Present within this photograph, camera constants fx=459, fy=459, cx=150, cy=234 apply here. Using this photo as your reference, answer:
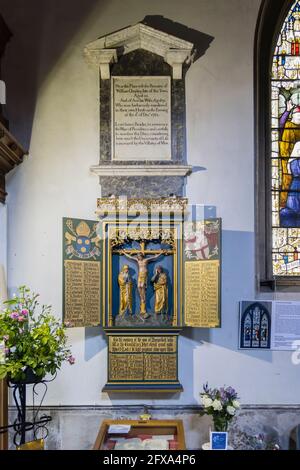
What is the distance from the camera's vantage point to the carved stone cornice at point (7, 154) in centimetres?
364

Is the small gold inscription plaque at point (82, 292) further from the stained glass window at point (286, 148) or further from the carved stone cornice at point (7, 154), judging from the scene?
the stained glass window at point (286, 148)

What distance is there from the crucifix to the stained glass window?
110 cm

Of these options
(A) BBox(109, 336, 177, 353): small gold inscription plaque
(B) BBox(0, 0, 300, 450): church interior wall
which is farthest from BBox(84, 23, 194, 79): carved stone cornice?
(A) BBox(109, 336, 177, 353): small gold inscription plaque

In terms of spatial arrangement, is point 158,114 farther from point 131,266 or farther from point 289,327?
point 289,327

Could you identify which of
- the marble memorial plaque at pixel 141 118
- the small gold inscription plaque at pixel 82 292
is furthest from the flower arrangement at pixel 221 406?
the marble memorial plaque at pixel 141 118

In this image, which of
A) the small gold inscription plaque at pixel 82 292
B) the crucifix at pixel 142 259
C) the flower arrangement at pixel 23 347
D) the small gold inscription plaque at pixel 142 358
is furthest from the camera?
the crucifix at pixel 142 259

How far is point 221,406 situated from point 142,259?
Answer: 1.39m

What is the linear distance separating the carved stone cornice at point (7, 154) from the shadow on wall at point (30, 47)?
0.92 feet

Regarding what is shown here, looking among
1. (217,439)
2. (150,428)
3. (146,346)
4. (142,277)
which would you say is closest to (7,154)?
(142,277)

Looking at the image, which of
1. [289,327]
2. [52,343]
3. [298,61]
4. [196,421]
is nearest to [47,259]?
[52,343]

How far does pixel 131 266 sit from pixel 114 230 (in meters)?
0.37

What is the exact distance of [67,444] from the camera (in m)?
3.96

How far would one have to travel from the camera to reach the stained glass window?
14.3 ft

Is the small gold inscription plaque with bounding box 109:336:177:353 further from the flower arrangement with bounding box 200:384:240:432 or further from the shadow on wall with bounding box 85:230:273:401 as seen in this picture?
the flower arrangement with bounding box 200:384:240:432
